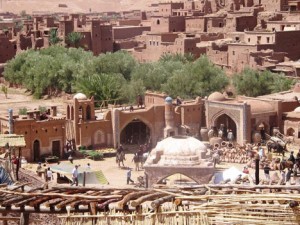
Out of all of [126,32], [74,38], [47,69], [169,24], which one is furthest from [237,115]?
[126,32]

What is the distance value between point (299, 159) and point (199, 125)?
23.2ft

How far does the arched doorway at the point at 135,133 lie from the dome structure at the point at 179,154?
23.8 ft

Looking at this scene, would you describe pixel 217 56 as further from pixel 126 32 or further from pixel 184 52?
pixel 126 32

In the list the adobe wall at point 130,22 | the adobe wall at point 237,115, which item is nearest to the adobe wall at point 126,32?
the adobe wall at point 130,22

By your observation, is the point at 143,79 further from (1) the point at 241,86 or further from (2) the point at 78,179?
(2) the point at 78,179

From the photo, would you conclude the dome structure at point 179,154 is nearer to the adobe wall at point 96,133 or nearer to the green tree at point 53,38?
the adobe wall at point 96,133

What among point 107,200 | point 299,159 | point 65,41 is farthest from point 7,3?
point 107,200

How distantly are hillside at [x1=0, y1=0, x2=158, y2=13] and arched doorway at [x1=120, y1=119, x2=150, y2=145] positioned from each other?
74034 mm

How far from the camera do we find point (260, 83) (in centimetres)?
3094

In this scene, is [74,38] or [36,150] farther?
[74,38]

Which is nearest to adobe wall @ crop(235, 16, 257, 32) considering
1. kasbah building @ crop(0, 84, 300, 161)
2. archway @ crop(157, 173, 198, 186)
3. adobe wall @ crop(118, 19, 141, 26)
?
kasbah building @ crop(0, 84, 300, 161)

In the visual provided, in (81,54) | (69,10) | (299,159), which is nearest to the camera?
(299,159)

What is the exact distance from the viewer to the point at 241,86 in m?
31.4

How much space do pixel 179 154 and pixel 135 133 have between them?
818 cm
